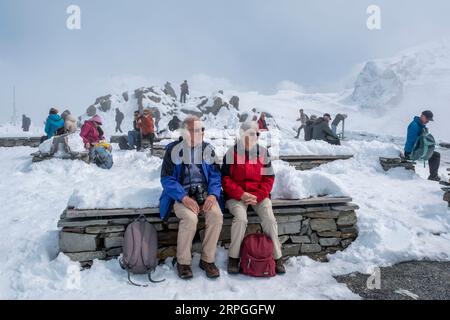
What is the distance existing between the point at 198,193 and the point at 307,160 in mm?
6466

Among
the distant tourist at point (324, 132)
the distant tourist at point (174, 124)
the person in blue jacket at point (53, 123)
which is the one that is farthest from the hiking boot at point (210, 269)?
the distant tourist at point (174, 124)

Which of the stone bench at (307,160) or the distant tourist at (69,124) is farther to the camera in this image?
the distant tourist at (69,124)

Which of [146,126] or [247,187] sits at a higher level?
[146,126]

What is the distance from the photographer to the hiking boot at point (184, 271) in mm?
3806

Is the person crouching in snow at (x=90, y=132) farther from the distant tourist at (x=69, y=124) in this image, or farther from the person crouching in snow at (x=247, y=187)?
the person crouching in snow at (x=247, y=187)

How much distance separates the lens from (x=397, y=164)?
31.2ft

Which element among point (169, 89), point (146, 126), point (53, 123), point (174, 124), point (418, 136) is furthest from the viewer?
point (169, 89)

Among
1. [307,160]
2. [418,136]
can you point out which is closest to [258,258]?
[307,160]

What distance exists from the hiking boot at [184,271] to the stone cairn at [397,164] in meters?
7.84

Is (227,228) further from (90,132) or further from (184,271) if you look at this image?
(90,132)

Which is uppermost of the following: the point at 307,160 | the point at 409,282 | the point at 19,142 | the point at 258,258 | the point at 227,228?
the point at 19,142

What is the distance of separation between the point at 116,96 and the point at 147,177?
4404 cm

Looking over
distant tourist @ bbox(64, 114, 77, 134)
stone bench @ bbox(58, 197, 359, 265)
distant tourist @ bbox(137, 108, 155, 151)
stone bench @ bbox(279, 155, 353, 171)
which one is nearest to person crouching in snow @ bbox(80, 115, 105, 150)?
distant tourist @ bbox(64, 114, 77, 134)

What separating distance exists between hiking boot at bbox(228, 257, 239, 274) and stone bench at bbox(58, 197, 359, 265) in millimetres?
421
